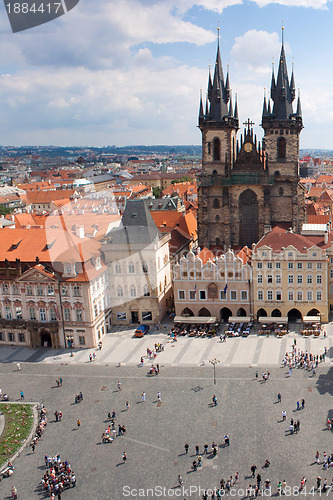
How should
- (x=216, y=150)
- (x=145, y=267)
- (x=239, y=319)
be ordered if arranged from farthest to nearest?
(x=216, y=150) → (x=145, y=267) → (x=239, y=319)

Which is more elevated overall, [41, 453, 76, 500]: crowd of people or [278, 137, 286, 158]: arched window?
[278, 137, 286, 158]: arched window

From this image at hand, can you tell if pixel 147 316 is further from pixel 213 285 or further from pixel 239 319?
pixel 239 319

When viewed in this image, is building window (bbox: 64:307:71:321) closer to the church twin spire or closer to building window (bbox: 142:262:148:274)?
building window (bbox: 142:262:148:274)

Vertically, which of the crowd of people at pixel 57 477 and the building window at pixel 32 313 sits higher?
the building window at pixel 32 313

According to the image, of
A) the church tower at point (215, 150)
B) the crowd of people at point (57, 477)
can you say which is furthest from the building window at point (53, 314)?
the church tower at point (215, 150)

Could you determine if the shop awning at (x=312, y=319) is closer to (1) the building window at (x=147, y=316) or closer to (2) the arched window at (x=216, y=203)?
(1) the building window at (x=147, y=316)

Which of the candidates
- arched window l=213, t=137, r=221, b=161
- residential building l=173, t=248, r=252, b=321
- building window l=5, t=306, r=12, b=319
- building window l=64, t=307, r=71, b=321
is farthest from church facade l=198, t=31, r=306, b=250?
building window l=5, t=306, r=12, b=319

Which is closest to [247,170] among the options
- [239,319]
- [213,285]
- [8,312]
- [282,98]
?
[282,98]
